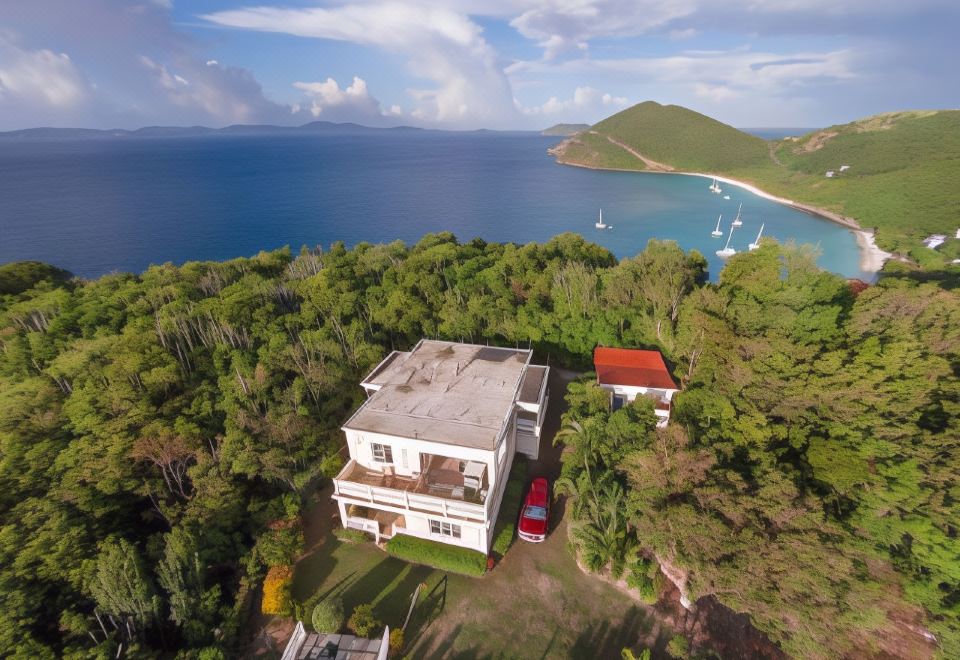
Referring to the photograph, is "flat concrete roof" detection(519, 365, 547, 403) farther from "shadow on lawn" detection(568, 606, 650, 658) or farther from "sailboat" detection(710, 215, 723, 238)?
"sailboat" detection(710, 215, 723, 238)

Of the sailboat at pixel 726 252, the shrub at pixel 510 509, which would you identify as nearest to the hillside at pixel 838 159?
the sailboat at pixel 726 252

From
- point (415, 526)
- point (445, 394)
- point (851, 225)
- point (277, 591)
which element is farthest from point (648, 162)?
point (277, 591)

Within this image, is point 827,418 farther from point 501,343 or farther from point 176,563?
point 176,563

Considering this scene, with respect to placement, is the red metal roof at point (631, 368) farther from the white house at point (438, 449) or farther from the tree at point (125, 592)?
the tree at point (125, 592)

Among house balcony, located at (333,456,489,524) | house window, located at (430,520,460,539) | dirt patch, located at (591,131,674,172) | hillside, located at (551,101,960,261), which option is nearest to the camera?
house balcony, located at (333,456,489,524)

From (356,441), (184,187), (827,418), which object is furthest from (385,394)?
(184,187)

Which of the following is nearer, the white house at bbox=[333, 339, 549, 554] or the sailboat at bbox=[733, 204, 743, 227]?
the white house at bbox=[333, 339, 549, 554]

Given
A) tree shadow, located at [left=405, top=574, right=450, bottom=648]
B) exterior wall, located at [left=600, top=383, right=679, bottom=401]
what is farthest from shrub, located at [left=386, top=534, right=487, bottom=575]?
exterior wall, located at [left=600, top=383, right=679, bottom=401]
